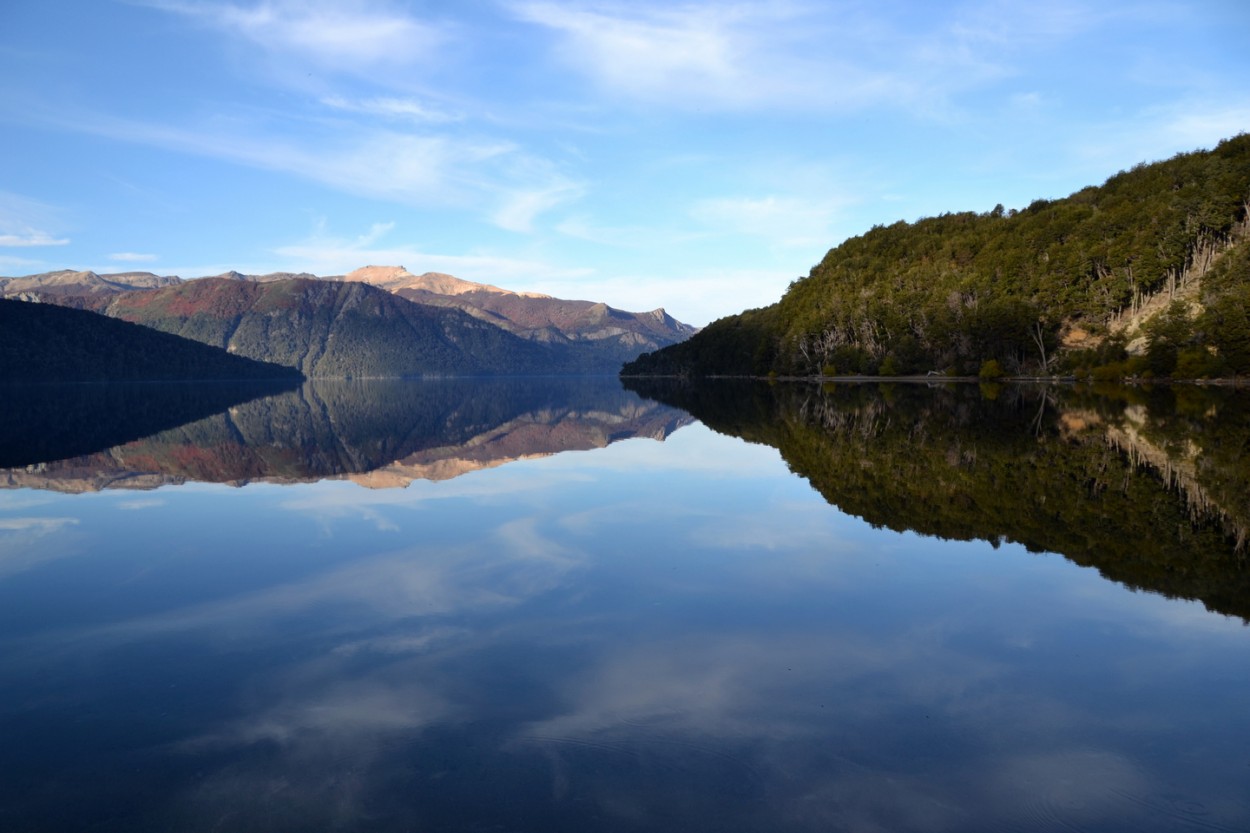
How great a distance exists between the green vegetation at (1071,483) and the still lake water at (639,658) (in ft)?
0.59

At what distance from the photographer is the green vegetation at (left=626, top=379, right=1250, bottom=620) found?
16.2 metres

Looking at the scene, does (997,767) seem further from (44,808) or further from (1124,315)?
(1124,315)

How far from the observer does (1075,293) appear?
13088 cm

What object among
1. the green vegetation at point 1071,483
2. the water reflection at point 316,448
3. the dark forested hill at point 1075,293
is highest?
the dark forested hill at point 1075,293

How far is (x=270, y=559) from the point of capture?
677 inches

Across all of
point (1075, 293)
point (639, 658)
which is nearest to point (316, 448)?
point (639, 658)

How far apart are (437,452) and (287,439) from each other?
15.5 m

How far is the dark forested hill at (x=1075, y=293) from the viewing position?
101625 mm

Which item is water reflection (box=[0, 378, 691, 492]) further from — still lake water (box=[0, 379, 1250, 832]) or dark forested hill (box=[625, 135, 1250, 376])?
dark forested hill (box=[625, 135, 1250, 376])

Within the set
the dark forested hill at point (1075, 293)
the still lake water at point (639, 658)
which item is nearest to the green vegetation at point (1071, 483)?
the still lake water at point (639, 658)

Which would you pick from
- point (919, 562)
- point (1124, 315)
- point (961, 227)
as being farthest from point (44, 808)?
point (961, 227)

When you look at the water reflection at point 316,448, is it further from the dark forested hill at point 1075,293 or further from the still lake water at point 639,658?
the dark forested hill at point 1075,293

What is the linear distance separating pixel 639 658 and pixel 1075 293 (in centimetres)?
14455

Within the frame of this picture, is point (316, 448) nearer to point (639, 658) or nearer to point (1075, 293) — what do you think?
point (639, 658)
